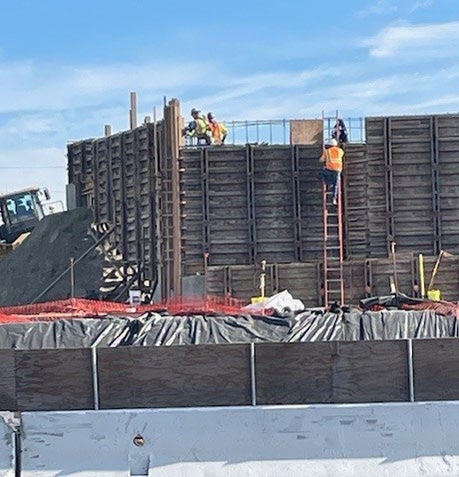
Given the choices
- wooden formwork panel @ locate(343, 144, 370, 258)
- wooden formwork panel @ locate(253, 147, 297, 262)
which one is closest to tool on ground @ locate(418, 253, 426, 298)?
wooden formwork panel @ locate(343, 144, 370, 258)

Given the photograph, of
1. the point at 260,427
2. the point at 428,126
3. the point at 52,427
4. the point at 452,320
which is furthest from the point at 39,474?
the point at 428,126

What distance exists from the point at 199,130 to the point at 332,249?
16.2ft

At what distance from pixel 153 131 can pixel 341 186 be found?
5720 millimetres

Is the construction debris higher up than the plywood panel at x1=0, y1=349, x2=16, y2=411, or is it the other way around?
the construction debris

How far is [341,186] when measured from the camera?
22.5 metres

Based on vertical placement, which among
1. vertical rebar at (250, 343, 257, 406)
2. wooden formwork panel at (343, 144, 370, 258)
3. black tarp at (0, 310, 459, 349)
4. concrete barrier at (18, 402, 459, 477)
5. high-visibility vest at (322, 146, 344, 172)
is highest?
high-visibility vest at (322, 146, 344, 172)

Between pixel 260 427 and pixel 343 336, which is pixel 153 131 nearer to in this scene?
pixel 343 336

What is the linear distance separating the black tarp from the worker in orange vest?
874 cm

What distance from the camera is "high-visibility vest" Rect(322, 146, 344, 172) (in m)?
20.5

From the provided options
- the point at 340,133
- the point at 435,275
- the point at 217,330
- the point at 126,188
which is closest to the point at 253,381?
the point at 217,330

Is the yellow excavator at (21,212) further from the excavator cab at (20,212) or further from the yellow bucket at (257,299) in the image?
the yellow bucket at (257,299)

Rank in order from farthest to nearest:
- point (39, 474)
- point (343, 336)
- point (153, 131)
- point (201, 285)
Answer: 1. point (153, 131)
2. point (201, 285)
3. point (343, 336)
4. point (39, 474)

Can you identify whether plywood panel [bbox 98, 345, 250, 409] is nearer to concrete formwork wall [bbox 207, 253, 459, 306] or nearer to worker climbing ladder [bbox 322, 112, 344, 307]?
worker climbing ladder [bbox 322, 112, 344, 307]

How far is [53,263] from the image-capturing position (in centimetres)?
2580
